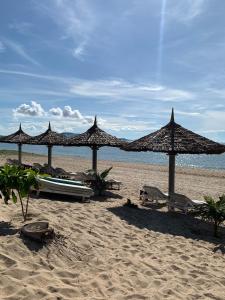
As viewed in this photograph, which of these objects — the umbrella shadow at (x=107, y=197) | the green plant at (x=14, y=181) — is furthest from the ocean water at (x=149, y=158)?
the green plant at (x=14, y=181)

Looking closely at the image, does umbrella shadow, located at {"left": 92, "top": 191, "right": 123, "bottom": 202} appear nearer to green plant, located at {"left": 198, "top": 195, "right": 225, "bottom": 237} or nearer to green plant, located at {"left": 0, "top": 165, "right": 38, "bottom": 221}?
green plant, located at {"left": 198, "top": 195, "right": 225, "bottom": 237}

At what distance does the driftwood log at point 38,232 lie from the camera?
585 cm

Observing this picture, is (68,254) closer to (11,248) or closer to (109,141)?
(11,248)

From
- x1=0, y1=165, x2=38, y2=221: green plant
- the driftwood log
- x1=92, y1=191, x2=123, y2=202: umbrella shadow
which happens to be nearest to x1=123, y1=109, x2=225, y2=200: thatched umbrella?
x1=92, y1=191, x2=123, y2=202: umbrella shadow

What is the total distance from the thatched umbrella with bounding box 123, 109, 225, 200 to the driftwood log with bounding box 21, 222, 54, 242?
5006 millimetres

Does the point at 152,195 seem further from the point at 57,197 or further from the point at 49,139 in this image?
the point at 49,139

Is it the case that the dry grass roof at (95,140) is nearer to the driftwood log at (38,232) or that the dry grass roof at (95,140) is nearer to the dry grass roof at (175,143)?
the dry grass roof at (175,143)

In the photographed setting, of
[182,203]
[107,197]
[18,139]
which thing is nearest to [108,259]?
[182,203]

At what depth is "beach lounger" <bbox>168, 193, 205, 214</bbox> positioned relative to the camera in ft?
32.2

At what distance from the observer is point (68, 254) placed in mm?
5789

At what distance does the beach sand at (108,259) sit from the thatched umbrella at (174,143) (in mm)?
2167

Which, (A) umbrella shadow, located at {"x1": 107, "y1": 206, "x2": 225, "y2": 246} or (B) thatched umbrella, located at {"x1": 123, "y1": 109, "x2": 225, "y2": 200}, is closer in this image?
(A) umbrella shadow, located at {"x1": 107, "y1": 206, "x2": 225, "y2": 246}

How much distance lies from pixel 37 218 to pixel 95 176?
207 inches

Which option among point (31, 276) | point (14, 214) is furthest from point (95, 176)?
point (31, 276)
